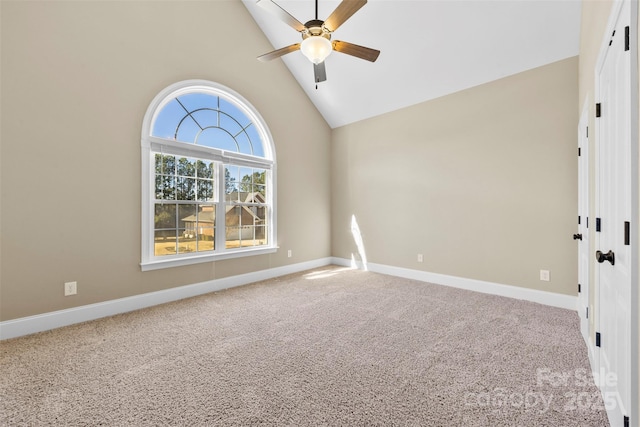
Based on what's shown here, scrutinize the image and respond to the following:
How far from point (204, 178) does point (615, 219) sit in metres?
3.95

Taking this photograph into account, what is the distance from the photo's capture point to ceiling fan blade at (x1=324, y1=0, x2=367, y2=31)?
209 centimetres

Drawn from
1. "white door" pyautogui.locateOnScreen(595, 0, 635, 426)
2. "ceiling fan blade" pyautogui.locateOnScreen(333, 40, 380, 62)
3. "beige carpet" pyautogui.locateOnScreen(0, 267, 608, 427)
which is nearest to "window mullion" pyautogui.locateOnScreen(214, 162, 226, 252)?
"beige carpet" pyautogui.locateOnScreen(0, 267, 608, 427)

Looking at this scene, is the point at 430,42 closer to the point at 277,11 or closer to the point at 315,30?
the point at 315,30

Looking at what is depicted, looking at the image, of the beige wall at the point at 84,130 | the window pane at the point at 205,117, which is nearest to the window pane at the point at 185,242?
the beige wall at the point at 84,130

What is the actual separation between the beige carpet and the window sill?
0.51 m

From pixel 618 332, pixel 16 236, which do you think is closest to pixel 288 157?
pixel 16 236

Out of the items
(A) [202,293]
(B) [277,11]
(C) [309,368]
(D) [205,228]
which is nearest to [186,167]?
(D) [205,228]

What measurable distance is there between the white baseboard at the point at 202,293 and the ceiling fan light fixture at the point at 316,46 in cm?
307

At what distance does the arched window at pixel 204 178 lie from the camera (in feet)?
11.0

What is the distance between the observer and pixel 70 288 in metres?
2.77

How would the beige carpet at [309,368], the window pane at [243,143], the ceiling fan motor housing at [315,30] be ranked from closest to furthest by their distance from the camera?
1. the beige carpet at [309,368]
2. the ceiling fan motor housing at [315,30]
3. the window pane at [243,143]

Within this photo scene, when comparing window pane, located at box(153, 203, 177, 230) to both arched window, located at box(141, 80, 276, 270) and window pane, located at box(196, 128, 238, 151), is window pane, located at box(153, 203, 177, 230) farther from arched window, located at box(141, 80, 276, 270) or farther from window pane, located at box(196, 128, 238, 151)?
window pane, located at box(196, 128, 238, 151)

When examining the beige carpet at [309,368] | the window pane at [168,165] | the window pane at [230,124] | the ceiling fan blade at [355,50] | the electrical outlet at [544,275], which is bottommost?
the beige carpet at [309,368]

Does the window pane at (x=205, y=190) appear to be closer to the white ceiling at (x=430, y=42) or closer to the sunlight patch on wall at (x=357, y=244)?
the white ceiling at (x=430, y=42)
